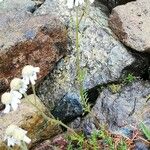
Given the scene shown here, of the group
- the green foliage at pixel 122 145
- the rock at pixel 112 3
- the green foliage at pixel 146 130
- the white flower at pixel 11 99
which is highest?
the white flower at pixel 11 99

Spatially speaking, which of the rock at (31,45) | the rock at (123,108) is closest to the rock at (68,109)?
the rock at (123,108)

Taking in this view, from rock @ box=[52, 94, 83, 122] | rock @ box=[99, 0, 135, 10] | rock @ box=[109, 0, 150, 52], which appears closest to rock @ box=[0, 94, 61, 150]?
rock @ box=[52, 94, 83, 122]

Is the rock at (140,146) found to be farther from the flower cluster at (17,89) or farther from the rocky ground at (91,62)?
the flower cluster at (17,89)

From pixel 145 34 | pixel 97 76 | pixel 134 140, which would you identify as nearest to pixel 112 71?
pixel 97 76

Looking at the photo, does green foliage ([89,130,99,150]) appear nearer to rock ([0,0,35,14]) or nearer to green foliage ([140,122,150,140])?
green foliage ([140,122,150,140])

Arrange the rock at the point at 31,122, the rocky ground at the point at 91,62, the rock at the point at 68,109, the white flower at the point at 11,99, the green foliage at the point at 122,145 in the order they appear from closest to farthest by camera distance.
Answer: the white flower at the point at 11,99 < the green foliage at the point at 122,145 < the rock at the point at 31,122 < the rocky ground at the point at 91,62 < the rock at the point at 68,109

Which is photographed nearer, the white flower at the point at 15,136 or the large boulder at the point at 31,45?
the white flower at the point at 15,136

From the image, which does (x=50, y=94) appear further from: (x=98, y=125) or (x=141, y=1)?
(x=141, y=1)
